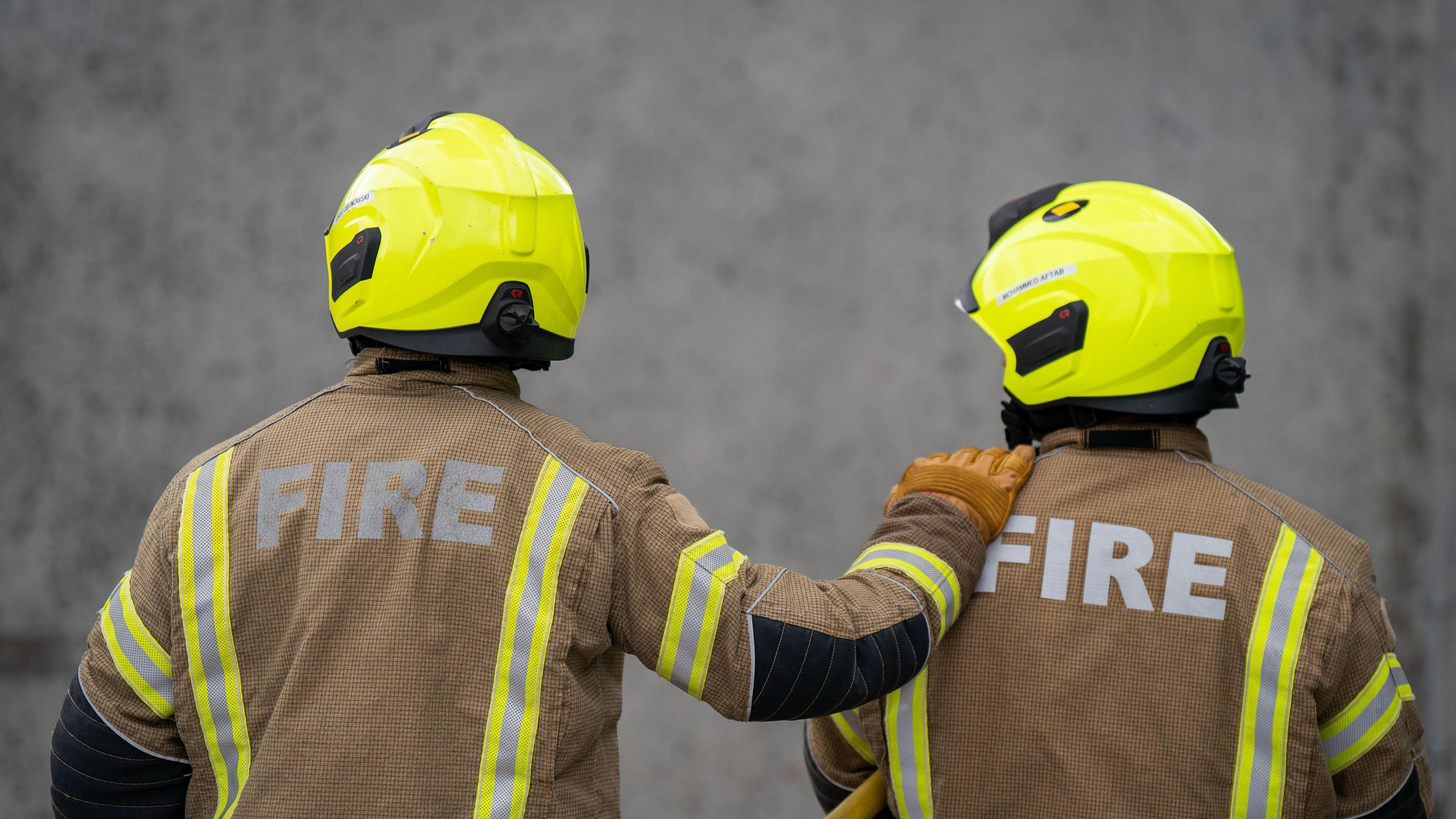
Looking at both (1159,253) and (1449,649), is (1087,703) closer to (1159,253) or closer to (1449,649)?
(1159,253)

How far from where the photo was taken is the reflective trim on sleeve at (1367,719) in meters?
1.57

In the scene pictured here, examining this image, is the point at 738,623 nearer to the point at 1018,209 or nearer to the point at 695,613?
the point at 695,613

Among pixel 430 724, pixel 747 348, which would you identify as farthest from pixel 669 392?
pixel 430 724

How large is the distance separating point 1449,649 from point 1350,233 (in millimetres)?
1506

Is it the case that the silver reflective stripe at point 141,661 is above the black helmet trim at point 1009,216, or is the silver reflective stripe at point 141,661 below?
below

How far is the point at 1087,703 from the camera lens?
5.22ft

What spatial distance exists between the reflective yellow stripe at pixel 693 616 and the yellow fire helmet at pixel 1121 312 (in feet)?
2.35

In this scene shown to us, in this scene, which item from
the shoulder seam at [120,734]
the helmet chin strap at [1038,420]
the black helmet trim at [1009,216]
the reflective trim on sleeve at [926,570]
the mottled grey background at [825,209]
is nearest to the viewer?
the shoulder seam at [120,734]

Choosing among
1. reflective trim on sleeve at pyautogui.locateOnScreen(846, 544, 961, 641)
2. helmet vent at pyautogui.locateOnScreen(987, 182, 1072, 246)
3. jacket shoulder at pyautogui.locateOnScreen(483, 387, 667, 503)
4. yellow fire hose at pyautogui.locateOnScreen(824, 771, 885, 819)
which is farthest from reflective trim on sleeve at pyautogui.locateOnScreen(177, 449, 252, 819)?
helmet vent at pyautogui.locateOnScreen(987, 182, 1072, 246)

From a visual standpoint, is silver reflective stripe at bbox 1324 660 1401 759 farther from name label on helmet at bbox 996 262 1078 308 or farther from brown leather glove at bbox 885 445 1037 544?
name label on helmet at bbox 996 262 1078 308

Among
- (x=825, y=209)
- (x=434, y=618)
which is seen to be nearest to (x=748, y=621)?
(x=434, y=618)

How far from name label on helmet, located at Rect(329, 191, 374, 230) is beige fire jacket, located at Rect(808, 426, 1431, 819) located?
3.66 ft

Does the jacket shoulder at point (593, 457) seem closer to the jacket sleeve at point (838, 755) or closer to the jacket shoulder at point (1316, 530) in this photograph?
the jacket sleeve at point (838, 755)

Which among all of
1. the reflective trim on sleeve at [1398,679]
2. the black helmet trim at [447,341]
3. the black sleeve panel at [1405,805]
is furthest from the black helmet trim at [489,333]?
the black sleeve panel at [1405,805]
